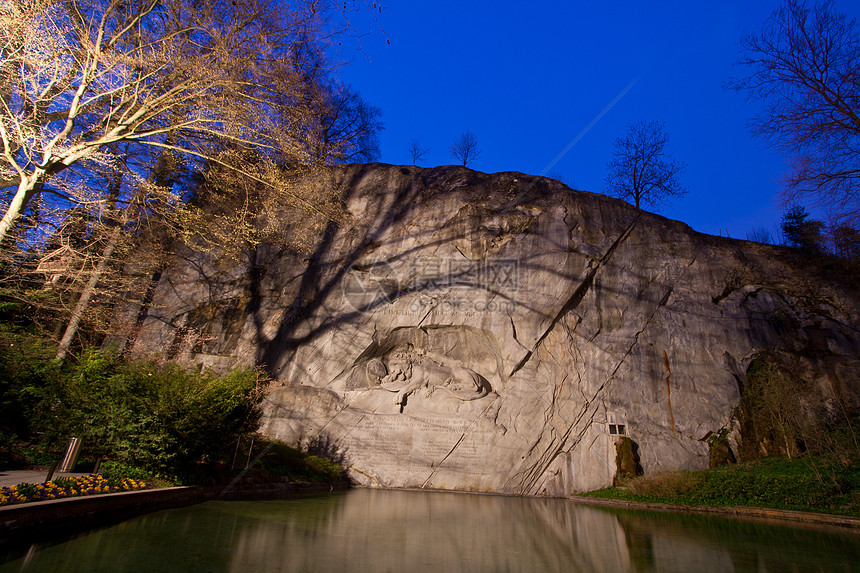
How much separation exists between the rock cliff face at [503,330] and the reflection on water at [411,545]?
5.92m

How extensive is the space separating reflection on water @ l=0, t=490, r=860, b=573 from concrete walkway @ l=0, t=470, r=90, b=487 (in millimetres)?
1776

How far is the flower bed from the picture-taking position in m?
4.14

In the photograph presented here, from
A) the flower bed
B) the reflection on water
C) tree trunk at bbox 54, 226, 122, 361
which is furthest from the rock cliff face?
the flower bed

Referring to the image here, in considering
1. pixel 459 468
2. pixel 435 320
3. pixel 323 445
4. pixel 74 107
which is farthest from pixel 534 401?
pixel 74 107

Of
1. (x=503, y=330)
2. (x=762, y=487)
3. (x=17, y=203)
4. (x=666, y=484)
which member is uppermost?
(x=503, y=330)

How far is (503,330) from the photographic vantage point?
14281 mm

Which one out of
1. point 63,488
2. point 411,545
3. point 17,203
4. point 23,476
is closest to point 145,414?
point 23,476

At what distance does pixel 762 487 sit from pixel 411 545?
932 cm

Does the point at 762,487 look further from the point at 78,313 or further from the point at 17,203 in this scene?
the point at 78,313

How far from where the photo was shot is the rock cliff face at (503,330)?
13.0 meters

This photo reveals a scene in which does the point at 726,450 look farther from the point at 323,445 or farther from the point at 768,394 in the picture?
the point at 323,445

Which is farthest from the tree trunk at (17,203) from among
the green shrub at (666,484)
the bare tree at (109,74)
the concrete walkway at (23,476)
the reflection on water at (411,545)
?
the green shrub at (666,484)

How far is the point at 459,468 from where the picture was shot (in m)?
12.9

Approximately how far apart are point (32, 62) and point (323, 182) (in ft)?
32.9
